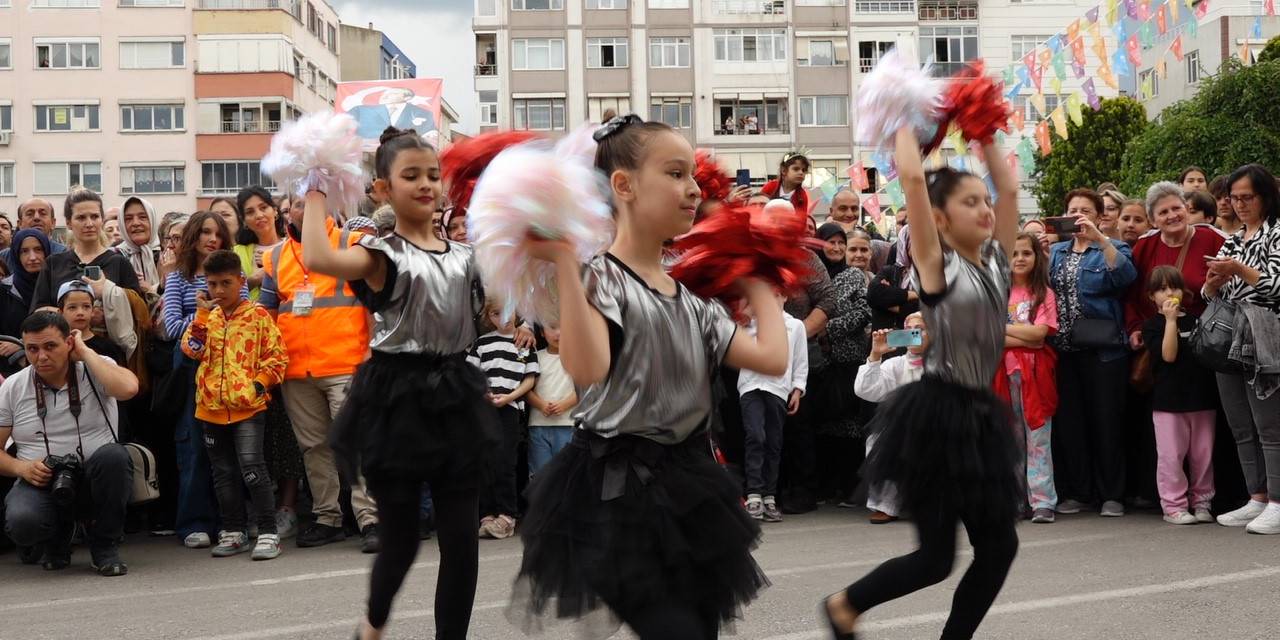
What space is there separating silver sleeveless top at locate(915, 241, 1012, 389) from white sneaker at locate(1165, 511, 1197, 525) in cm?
486

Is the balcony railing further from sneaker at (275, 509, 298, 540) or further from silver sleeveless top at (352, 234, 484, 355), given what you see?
silver sleeveless top at (352, 234, 484, 355)

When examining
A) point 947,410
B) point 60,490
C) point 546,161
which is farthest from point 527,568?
point 60,490

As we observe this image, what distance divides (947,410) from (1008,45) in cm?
5372

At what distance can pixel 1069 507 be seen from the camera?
970 cm

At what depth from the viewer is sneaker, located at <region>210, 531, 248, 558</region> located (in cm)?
873

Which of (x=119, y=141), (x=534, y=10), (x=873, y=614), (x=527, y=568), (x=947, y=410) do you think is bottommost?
(x=873, y=614)

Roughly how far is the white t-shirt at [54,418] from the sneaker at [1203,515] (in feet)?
23.4

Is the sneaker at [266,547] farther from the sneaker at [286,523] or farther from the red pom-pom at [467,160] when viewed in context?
the red pom-pom at [467,160]

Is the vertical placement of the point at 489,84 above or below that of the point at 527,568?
above

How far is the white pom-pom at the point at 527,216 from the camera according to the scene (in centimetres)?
328

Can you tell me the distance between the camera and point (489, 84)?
53906 millimetres

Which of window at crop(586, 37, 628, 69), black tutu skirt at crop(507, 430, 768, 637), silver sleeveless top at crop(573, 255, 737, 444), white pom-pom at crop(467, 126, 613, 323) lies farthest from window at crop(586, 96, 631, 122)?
white pom-pom at crop(467, 126, 613, 323)

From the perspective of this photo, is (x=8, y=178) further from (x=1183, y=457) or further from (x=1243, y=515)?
(x=1243, y=515)

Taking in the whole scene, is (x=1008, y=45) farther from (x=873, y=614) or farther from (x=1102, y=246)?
(x=873, y=614)
